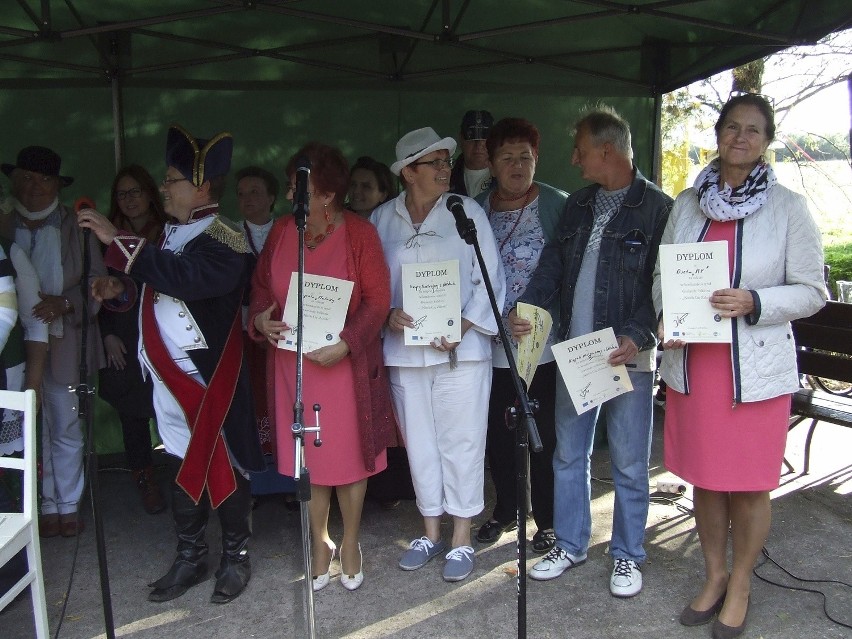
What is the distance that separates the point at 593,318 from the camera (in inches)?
127

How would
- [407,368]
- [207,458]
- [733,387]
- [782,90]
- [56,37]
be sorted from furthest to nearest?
[782,90] → [56,37] → [407,368] → [207,458] → [733,387]

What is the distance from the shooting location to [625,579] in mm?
3295

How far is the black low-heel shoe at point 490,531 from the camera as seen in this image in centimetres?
384

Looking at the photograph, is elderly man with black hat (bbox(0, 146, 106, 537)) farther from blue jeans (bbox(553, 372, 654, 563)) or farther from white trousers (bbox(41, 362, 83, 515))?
blue jeans (bbox(553, 372, 654, 563))

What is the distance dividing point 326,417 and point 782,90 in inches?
546

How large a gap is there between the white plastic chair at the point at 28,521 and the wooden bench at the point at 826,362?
3.76 m

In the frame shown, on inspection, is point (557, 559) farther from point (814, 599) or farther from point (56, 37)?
point (56, 37)

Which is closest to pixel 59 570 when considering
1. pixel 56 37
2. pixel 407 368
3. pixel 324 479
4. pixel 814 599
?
pixel 324 479

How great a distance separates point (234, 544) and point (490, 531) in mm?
1230

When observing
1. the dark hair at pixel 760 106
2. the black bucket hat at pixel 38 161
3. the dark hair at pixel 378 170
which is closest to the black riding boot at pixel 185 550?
the black bucket hat at pixel 38 161

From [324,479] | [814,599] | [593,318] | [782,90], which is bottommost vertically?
[814,599]

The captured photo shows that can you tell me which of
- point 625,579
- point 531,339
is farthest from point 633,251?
point 625,579
